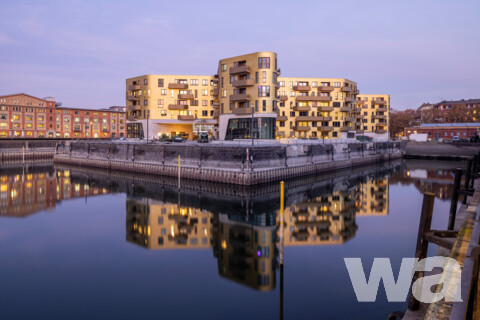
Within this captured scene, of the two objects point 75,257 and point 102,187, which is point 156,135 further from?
point 75,257

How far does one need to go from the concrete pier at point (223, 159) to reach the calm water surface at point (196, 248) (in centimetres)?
210

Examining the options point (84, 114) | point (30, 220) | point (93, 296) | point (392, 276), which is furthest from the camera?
point (84, 114)

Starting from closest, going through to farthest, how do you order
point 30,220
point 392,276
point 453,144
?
1. point 392,276
2. point 30,220
3. point 453,144

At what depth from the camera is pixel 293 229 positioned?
27266 mm

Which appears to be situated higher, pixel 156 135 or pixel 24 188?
pixel 156 135

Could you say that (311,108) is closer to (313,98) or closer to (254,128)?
(313,98)

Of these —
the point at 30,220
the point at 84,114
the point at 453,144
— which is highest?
the point at 84,114

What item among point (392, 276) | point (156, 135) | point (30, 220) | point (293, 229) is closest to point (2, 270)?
point (30, 220)

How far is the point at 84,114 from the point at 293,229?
526 feet

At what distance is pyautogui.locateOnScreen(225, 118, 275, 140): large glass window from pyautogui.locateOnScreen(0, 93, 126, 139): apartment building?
96930 mm

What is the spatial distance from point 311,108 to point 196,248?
91.0 m

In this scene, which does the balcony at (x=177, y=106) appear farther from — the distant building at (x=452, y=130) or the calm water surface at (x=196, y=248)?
the distant building at (x=452, y=130)

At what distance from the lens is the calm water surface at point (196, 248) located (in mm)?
14609

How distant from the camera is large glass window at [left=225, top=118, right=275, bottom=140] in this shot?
78562 millimetres
